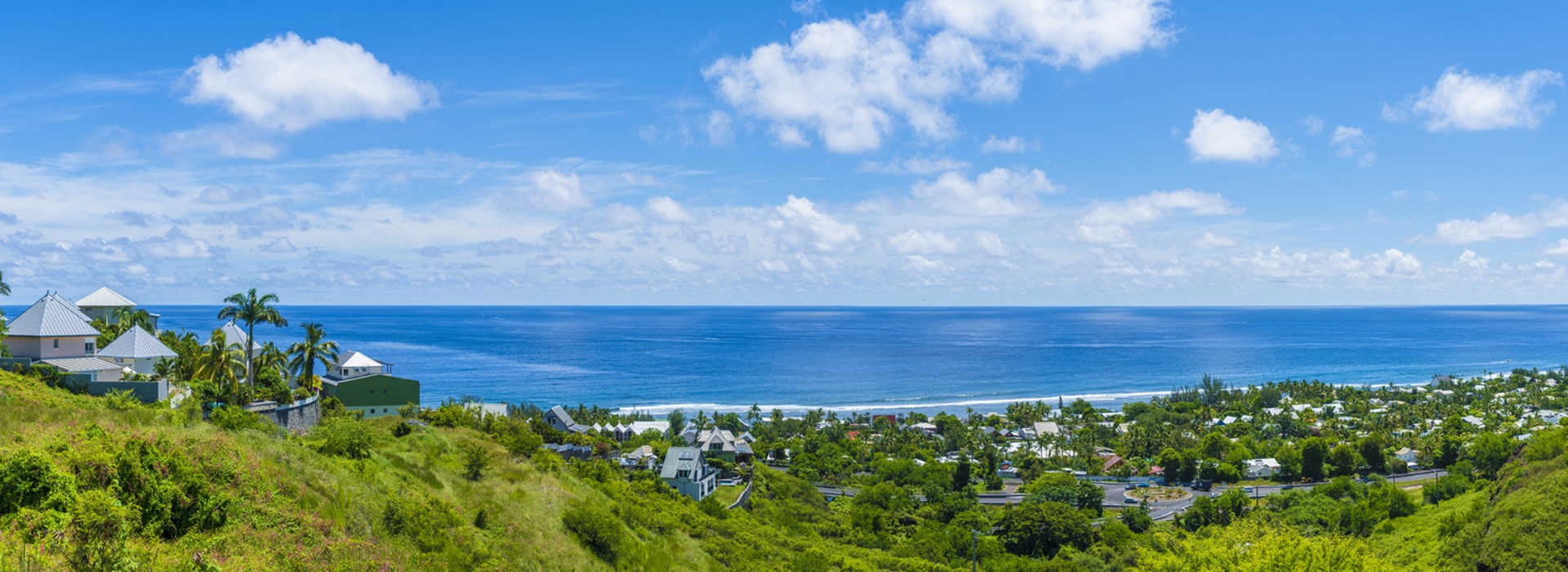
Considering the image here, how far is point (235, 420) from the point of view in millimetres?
25078

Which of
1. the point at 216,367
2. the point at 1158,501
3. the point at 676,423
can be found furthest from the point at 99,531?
the point at 676,423

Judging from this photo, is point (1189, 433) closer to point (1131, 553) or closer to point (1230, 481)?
point (1230, 481)

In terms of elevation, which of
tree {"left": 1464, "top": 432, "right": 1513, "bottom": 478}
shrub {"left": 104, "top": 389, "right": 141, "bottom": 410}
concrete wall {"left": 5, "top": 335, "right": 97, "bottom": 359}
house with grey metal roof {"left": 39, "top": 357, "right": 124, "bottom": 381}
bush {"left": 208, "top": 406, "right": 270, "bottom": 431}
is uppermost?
concrete wall {"left": 5, "top": 335, "right": 97, "bottom": 359}

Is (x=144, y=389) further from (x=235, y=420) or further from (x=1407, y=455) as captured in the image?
(x=1407, y=455)

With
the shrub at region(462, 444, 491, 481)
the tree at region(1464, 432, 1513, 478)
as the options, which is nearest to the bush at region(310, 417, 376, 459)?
the shrub at region(462, 444, 491, 481)

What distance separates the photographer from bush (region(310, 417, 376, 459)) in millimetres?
25094

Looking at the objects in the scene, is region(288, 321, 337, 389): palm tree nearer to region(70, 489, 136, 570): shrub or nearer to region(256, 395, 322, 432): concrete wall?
region(256, 395, 322, 432): concrete wall

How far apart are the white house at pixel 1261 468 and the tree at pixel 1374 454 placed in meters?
7.47

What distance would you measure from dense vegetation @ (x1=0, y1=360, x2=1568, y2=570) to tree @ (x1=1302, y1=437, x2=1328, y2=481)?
10.9 meters

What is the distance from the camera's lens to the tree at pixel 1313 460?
7719cm

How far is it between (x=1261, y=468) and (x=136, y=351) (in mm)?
85270

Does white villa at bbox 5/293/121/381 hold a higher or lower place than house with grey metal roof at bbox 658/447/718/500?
higher

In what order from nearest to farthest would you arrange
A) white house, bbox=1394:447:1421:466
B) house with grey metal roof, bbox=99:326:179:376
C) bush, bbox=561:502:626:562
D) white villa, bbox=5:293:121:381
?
bush, bbox=561:502:626:562
white villa, bbox=5:293:121:381
house with grey metal roof, bbox=99:326:179:376
white house, bbox=1394:447:1421:466

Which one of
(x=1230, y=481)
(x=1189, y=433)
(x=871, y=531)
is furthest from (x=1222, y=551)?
(x=1189, y=433)
